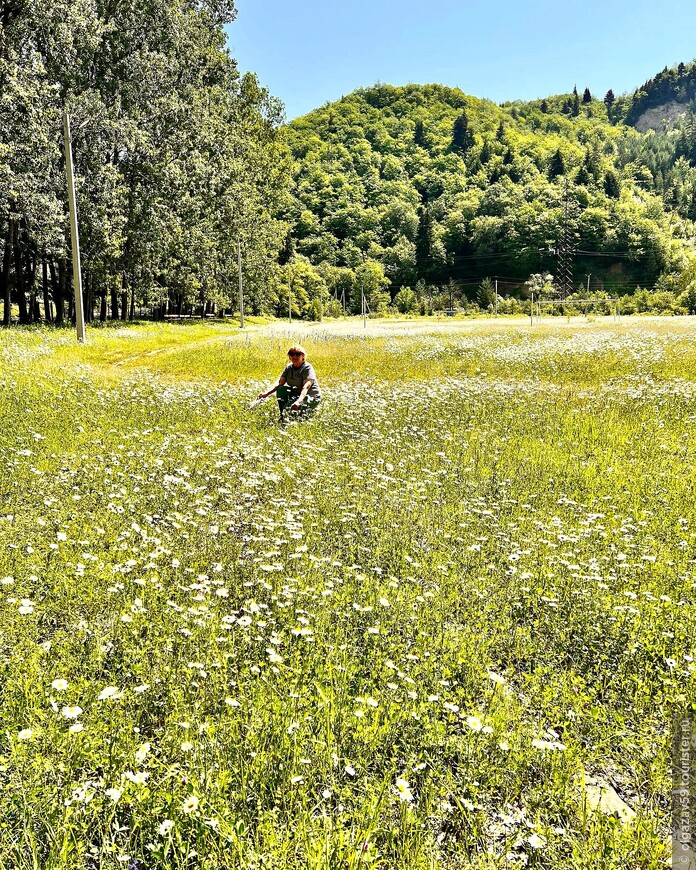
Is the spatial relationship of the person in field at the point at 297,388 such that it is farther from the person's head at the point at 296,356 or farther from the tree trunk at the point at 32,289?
the tree trunk at the point at 32,289

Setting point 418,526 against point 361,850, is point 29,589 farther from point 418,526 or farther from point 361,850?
point 418,526

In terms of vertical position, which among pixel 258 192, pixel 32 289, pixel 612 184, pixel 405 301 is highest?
pixel 612 184

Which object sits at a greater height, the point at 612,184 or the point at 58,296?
the point at 612,184

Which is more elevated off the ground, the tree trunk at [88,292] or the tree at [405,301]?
the tree at [405,301]

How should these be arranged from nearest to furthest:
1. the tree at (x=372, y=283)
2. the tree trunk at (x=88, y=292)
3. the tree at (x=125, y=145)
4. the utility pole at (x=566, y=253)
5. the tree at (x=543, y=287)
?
1. the tree at (x=125, y=145)
2. the tree trunk at (x=88, y=292)
3. the tree at (x=543, y=287)
4. the tree at (x=372, y=283)
5. the utility pole at (x=566, y=253)

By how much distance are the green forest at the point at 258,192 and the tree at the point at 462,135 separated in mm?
632

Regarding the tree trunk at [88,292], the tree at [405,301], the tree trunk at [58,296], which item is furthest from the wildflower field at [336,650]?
the tree at [405,301]

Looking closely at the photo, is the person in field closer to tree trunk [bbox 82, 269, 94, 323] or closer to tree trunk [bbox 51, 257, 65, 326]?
tree trunk [bbox 51, 257, 65, 326]

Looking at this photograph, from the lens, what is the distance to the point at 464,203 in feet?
568

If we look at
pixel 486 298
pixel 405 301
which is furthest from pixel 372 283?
pixel 486 298

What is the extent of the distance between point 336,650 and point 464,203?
187379 mm

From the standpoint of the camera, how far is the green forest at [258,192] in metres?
32.3

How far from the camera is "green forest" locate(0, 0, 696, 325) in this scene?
106 ft

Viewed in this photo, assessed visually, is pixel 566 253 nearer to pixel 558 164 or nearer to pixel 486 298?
pixel 558 164
